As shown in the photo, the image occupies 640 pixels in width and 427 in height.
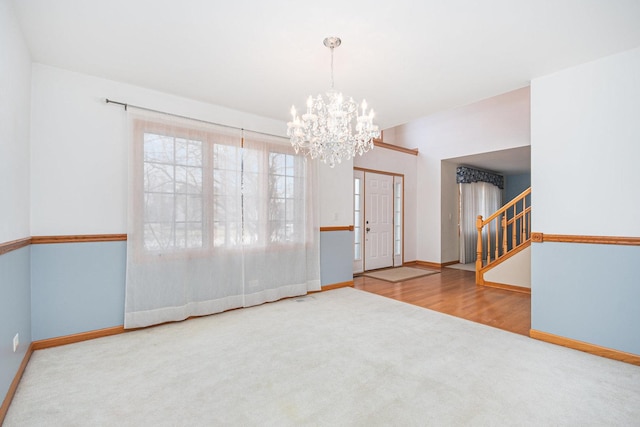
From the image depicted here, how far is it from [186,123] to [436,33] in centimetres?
267

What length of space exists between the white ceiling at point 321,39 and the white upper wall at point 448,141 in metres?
2.78

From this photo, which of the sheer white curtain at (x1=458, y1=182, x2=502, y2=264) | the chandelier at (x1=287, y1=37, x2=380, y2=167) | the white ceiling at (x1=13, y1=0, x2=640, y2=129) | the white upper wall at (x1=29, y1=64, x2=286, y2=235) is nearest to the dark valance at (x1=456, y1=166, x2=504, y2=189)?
the sheer white curtain at (x1=458, y1=182, x2=502, y2=264)

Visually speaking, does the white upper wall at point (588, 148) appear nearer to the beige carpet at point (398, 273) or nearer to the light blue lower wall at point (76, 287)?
the beige carpet at point (398, 273)

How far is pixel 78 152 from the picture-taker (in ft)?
9.21

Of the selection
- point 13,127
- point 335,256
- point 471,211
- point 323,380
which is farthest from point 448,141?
point 13,127

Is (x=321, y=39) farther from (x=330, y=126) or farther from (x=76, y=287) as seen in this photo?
(x=76, y=287)

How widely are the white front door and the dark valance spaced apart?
1.84 meters

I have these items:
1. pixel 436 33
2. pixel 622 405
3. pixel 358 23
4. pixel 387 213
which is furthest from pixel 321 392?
pixel 387 213

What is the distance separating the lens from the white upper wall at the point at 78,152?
8.69 feet

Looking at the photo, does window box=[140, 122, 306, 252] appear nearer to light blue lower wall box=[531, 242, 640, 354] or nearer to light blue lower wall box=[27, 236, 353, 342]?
light blue lower wall box=[27, 236, 353, 342]

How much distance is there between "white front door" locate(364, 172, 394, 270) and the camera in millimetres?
6004

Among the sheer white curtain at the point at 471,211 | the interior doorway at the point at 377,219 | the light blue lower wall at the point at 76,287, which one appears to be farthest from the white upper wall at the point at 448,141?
the light blue lower wall at the point at 76,287

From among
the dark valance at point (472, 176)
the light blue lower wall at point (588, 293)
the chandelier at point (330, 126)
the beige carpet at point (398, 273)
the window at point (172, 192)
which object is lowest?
the beige carpet at point (398, 273)

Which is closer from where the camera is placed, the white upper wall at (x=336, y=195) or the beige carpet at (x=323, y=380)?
the beige carpet at (x=323, y=380)
